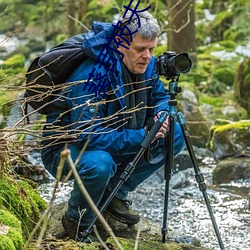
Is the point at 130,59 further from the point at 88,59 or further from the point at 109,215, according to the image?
the point at 109,215

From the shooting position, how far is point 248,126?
7297 millimetres

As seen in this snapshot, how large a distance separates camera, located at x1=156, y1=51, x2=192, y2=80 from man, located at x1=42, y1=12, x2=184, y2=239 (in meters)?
0.10

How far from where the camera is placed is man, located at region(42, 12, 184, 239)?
333 cm

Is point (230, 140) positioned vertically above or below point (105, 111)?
below

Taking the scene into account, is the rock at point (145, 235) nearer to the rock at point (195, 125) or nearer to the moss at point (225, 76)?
the rock at point (195, 125)

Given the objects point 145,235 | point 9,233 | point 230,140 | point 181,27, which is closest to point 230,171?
point 230,140

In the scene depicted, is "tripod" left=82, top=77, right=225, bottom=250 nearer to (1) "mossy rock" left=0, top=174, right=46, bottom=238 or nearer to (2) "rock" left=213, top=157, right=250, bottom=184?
(1) "mossy rock" left=0, top=174, right=46, bottom=238

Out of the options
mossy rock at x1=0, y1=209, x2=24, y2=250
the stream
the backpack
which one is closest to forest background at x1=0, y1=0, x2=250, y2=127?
the stream

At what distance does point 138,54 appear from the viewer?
3.48 metres

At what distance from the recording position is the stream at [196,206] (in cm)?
473

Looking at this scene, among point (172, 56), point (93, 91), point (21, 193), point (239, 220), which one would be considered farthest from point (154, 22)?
point (239, 220)

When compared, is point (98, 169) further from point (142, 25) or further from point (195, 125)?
point (195, 125)

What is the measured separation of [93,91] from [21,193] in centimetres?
68

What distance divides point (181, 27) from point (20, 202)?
303 inches
